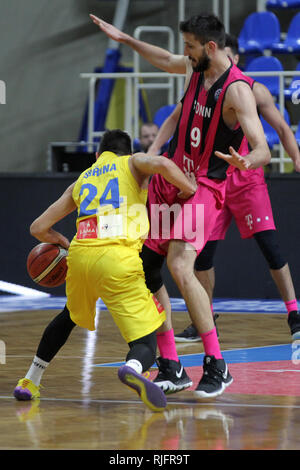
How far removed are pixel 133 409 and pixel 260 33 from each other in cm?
843

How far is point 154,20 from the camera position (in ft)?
43.3

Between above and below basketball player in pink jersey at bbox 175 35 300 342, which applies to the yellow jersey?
above

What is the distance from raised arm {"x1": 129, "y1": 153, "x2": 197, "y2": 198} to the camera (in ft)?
13.4

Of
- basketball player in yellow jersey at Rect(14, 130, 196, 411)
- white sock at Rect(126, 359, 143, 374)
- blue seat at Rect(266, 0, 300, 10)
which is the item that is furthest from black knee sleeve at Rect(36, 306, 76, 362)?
blue seat at Rect(266, 0, 300, 10)

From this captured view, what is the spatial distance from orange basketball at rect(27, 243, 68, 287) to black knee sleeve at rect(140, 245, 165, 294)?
0.40 metres

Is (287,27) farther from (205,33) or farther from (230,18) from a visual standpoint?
(205,33)

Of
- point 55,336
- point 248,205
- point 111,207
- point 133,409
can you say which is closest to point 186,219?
point 111,207

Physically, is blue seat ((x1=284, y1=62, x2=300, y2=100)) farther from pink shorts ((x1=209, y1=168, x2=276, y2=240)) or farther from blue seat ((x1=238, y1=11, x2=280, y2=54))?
pink shorts ((x1=209, y1=168, x2=276, y2=240))

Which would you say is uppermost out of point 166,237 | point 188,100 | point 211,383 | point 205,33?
point 205,33

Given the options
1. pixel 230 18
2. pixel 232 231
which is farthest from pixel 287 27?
pixel 232 231

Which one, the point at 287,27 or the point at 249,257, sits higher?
the point at 287,27

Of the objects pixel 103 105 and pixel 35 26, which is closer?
pixel 103 105

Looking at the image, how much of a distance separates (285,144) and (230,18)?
7425mm

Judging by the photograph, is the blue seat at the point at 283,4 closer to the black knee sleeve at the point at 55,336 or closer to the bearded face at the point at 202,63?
the bearded face at the point at 202,63
